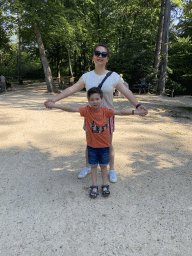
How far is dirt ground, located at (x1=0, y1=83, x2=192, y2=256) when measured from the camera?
2031 millimetres

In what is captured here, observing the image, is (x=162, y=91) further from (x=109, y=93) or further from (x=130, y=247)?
(x=130, y=247)

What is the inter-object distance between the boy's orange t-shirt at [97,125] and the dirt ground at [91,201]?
0.85m

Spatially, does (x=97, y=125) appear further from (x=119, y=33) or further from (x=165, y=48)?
(x=119, y=33)

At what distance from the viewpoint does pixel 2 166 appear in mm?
3650

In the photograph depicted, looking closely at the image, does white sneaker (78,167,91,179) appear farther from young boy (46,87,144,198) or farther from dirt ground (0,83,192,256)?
young boy (46,87,144,198)

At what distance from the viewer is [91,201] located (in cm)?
268

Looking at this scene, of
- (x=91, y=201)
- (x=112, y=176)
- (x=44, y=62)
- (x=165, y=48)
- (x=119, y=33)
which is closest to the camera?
(x=91, y=201)

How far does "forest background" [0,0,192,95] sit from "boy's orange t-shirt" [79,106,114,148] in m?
7.05

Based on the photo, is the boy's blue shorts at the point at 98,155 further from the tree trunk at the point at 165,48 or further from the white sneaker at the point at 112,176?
the tree trunk at the point at 165,48

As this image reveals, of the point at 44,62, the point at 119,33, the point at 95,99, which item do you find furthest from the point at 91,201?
the point at 119,33

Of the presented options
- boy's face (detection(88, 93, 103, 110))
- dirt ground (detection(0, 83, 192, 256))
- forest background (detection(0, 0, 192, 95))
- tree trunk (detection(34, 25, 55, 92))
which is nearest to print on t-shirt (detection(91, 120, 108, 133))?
boy's face (detection(88, 93, 103, 110))

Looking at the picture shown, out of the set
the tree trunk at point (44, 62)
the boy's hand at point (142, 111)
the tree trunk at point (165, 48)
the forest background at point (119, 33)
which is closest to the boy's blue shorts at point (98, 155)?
the boy's hand at point (142, 111)

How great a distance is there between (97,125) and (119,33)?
24927 millimetres

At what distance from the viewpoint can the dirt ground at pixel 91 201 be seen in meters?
2.03
